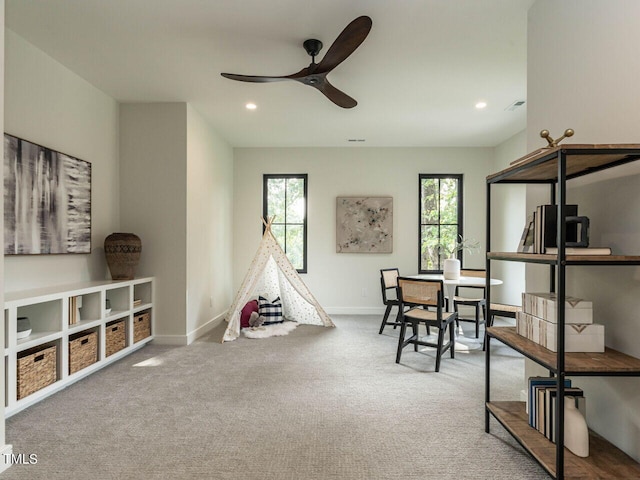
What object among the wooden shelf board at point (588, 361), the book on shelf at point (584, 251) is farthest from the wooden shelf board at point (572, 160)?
the wooden shelf board at point (588, 361)

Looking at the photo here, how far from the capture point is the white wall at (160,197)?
13.2 ft

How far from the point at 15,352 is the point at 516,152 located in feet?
18.5

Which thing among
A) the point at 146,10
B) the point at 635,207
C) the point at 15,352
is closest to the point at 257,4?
the point at 146,10

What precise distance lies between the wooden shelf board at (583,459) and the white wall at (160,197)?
332cm

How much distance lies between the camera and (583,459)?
5.38ft

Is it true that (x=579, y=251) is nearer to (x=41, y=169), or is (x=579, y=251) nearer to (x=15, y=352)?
(x=15, y=352)

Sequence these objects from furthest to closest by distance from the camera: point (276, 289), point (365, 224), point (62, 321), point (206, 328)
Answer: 1. point (365, 224)
2. point (276, 289)
3. point (206, 328)
4. point (62, 321)

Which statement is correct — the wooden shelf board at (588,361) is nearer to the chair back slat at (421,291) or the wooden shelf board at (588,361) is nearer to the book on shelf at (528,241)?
the book on shelf at (528,241)

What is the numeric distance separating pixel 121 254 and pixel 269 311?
6.66 ft

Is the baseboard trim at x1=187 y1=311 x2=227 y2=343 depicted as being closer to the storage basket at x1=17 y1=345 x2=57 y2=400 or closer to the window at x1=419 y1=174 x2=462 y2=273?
the storage basket at x1=17 y1=345 x2=57 y2=400

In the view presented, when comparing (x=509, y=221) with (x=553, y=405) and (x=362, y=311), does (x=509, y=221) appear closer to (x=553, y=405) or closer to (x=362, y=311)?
(x=362, y=311)

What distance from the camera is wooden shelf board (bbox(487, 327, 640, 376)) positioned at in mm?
1489

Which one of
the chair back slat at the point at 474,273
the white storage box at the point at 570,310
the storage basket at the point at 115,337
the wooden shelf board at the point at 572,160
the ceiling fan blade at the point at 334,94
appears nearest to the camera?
the wooden shelf board at the point at 572,160

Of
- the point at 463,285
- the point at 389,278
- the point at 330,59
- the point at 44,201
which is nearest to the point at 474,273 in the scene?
the point at 463,285
